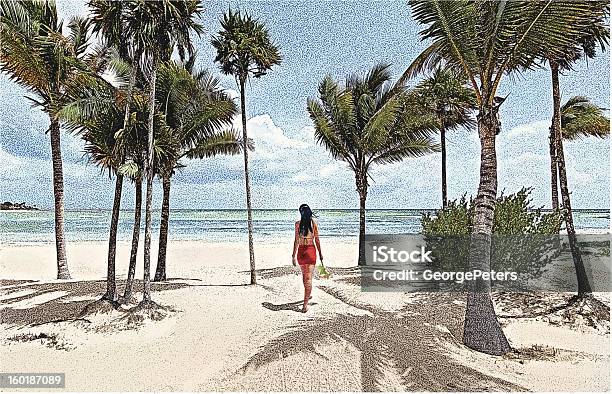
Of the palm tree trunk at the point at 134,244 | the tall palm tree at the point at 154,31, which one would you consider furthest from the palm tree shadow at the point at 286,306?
the palm tree trunk at the point at 134,244

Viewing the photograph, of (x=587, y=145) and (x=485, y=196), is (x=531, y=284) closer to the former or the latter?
(x=485, y=196)

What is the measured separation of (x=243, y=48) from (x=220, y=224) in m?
29.5

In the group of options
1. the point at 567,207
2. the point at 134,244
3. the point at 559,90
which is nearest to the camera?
the point at 134,244

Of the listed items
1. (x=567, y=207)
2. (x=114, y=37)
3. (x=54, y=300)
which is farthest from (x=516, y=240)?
(x=54, y=300)

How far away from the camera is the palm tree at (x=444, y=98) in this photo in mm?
10055

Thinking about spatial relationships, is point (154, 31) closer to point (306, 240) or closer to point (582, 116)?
point (306, 240)

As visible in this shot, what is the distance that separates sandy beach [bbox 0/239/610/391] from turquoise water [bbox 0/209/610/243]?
71.3 feet

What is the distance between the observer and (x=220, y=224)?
36844 mm

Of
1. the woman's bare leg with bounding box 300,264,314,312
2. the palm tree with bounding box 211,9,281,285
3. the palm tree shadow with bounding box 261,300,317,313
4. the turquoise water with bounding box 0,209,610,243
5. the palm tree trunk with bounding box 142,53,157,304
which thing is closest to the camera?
the palm tree trunk with bounding box 142,53,157,304

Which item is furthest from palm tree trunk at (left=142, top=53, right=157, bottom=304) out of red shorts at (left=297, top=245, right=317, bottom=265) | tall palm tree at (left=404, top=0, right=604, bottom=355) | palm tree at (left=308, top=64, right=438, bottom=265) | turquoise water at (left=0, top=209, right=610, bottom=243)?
turquoise water at (left=0, top=209, right=610, bottom=243)

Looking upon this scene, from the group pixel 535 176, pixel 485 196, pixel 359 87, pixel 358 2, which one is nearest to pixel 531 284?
pixel 485 196

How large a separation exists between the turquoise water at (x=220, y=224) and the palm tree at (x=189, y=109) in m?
19.6

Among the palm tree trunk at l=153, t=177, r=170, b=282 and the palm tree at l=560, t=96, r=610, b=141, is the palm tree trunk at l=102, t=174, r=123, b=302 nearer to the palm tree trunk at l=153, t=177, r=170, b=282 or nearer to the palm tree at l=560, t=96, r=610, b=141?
the palm tree trunk at l=153, t=177, r=170, b=282

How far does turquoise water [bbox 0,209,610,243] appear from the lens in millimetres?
30031
